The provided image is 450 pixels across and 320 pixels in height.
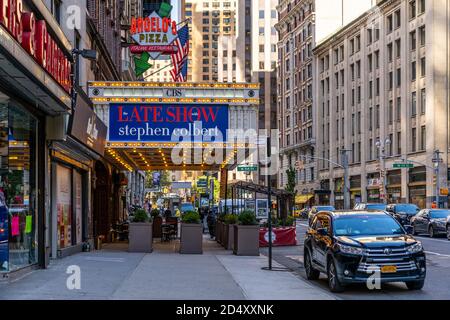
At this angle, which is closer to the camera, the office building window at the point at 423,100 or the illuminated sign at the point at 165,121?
the illuminated sign at the point at 165,121

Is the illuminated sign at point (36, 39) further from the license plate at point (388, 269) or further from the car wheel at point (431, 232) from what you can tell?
the car wheel at point (431, 232)

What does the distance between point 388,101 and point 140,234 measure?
5206cm

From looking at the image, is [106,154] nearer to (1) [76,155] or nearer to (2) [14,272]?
(1) [76,155]

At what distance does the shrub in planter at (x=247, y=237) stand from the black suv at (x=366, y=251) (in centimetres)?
836

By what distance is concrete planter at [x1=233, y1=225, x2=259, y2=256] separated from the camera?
78.3 ft

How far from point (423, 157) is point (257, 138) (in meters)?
41.3

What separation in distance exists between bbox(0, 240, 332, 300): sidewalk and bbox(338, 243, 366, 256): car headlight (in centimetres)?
94

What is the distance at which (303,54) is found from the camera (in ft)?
335

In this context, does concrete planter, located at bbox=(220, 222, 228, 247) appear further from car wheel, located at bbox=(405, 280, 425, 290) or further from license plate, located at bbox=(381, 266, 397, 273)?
license plate, located at bbox=(381, 266, 397, 273)

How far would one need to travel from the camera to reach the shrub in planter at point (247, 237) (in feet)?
78.3

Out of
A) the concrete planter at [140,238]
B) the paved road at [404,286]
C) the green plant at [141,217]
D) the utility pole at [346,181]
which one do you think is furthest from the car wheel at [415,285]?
the utility pole at [346,181]

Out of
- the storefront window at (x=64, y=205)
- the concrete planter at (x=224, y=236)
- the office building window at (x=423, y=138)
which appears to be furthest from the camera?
the office building window at (x=423, y=138)

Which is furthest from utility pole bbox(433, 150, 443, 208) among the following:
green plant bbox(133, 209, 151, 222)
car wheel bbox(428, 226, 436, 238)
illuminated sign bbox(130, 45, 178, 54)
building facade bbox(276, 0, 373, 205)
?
green plant bbox(133, 209, 151, 222)
